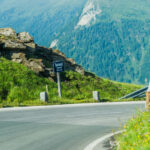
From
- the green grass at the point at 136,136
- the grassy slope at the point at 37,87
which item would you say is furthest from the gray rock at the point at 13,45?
the green grass at the point at 136,136

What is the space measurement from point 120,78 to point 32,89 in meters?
169

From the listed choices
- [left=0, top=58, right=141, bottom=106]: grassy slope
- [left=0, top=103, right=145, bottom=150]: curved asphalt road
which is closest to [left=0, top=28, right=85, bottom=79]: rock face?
[left=0, top=58, right=141, bottom=106]: grassy slope

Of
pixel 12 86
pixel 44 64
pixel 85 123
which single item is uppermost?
pixel 44 64

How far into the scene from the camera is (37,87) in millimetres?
28844

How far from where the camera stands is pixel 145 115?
840 centimetres

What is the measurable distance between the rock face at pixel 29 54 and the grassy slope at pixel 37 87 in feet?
4.12

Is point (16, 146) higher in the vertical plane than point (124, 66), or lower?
lower

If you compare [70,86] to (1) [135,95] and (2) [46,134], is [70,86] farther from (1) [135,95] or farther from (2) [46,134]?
(2) [46,134]

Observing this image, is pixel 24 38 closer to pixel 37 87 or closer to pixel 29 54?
pixel 29 54

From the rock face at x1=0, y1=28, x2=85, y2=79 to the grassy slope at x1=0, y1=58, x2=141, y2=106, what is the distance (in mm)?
1255

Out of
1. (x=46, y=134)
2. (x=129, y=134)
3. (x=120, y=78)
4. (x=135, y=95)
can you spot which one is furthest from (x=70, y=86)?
(x=120, y=78)

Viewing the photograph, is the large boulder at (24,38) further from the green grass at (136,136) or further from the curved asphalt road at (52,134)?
the green grass at (136,136)

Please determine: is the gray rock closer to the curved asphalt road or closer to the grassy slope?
the grassy slope

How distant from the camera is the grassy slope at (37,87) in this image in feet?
85.2
